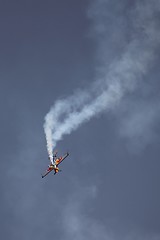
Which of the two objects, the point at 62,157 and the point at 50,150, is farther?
the point at 62,157

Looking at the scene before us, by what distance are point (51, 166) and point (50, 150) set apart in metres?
14.5

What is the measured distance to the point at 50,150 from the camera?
162 metres

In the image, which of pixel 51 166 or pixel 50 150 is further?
pixel 51 166

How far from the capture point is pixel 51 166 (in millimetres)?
175625

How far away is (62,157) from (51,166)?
4.00 meters

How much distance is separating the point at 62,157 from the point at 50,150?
43.1 ft

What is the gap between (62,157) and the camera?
175 metres
